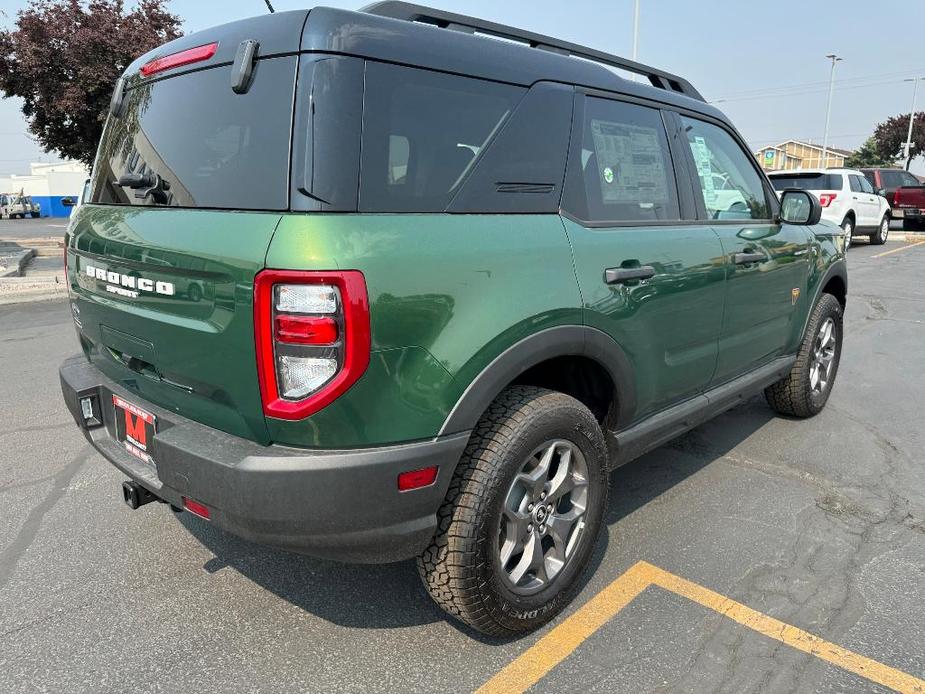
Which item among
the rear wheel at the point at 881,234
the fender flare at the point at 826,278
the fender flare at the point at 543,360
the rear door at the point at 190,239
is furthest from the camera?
the rear wheel at the point at 881,234

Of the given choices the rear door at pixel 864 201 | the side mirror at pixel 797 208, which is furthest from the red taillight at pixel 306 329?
the rear door at pixel 864 201

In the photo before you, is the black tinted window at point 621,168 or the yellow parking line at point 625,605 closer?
the yellow parking line at point 625,605

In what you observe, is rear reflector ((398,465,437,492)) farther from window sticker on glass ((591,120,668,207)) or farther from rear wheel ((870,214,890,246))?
rear wheel ((870,214,890,246))

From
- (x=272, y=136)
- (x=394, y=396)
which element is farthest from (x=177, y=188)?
(x=394, y=396)

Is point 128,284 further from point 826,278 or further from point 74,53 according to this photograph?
point 74,53

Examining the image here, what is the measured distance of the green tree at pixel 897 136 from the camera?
55438mm

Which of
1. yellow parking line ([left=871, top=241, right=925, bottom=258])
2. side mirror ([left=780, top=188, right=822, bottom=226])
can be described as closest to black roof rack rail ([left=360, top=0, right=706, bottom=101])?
side mirror ([left=780, top=188, right=822, bottom=226])

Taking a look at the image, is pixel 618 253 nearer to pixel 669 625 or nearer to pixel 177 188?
pixel 669 625

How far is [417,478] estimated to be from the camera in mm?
1931

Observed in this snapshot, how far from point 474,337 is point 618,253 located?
81 centimetres

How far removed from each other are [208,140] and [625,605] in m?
2.16

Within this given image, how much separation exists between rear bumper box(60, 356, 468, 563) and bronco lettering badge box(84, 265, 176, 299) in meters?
0.43

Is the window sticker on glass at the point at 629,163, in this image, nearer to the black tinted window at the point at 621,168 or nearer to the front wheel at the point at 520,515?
the black tinted window at the point at 621,168

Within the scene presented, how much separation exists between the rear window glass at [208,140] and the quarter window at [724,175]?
6.60ft
